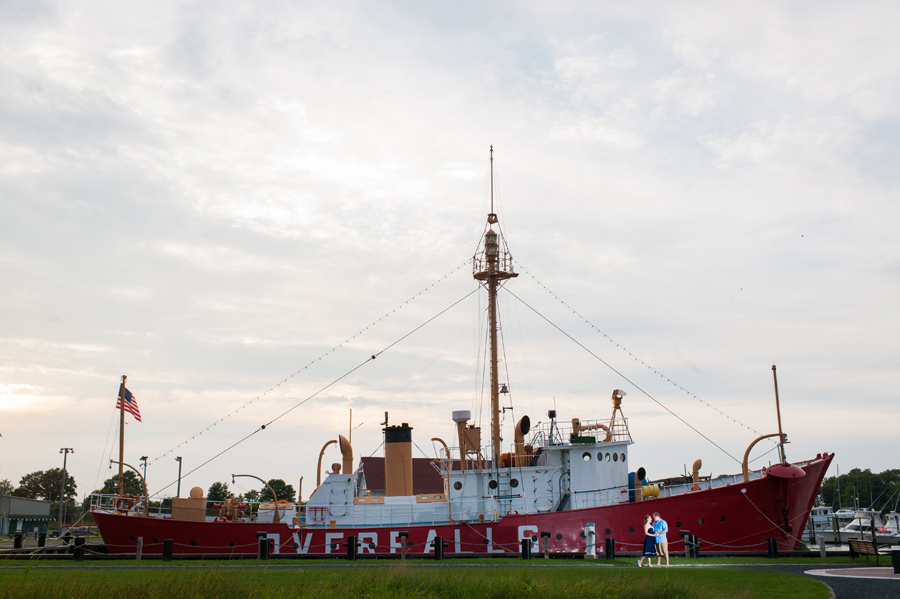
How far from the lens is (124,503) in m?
29.0

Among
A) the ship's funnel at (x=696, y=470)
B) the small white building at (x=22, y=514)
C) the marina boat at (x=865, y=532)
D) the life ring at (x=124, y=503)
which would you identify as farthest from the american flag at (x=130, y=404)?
the small white building at (x=22, y=514)

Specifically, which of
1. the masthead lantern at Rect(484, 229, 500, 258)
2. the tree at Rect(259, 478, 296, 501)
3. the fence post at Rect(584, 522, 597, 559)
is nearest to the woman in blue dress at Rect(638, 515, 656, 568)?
the fence post at Rect(584, 522, 597, 559)

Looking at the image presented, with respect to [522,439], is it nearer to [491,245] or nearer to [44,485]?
[491,245]

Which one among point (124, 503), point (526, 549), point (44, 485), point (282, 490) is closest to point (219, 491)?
point (282, 490)

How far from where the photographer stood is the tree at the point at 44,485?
9668 cm

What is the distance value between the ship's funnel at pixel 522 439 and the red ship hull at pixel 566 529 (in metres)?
3.31

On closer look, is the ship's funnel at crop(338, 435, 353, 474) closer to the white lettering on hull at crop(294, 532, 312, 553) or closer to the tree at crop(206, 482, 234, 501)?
the white lettering on hull at crop(294, 532, 312, 553)

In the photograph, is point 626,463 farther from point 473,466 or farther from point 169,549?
point 169,549

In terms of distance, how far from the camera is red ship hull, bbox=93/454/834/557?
79.4 ft

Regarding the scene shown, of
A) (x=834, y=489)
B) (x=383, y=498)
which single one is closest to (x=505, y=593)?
(x=383, y=498)

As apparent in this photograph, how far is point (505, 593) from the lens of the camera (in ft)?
39.7

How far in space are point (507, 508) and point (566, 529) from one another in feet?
9.89

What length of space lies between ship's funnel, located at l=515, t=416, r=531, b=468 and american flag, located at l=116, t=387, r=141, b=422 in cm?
1592

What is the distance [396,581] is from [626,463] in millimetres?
18084
